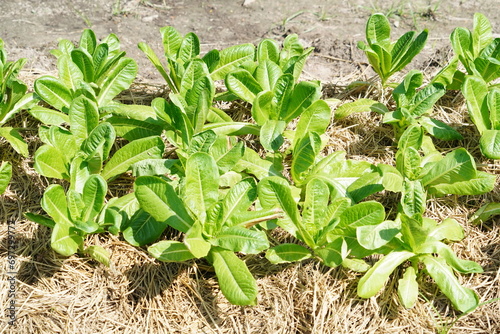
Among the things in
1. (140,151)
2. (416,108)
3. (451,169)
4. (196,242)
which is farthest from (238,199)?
(416,108)

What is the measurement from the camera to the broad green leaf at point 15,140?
→ 2.28 meters

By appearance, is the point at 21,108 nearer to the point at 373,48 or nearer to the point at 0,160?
the point at 0,160

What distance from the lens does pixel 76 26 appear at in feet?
11.0

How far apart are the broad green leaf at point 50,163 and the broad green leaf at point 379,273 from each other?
1167 mm

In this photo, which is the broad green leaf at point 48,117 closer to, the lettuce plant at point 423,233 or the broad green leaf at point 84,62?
the broad green leaf at point 84,62

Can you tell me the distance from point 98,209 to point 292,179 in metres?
0.78

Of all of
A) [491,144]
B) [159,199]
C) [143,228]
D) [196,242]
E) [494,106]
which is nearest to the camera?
[196,242]

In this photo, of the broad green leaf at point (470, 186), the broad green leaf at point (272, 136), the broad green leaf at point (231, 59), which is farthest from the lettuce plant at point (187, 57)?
the broad green leaf at point (470, 186)

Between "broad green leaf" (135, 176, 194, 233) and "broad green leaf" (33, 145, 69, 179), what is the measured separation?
0.39 metres

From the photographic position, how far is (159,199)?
194 cm

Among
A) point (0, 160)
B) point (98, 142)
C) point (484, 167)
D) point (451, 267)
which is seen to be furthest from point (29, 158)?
point (484, 167)

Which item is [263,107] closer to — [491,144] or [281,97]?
[281,97]

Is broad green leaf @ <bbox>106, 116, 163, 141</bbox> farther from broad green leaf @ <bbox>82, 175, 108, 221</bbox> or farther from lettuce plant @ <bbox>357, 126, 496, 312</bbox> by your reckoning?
Answer: lettuce plant @ <bbox>357, 126, 496, 312</bbox>

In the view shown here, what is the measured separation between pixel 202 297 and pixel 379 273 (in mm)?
622
